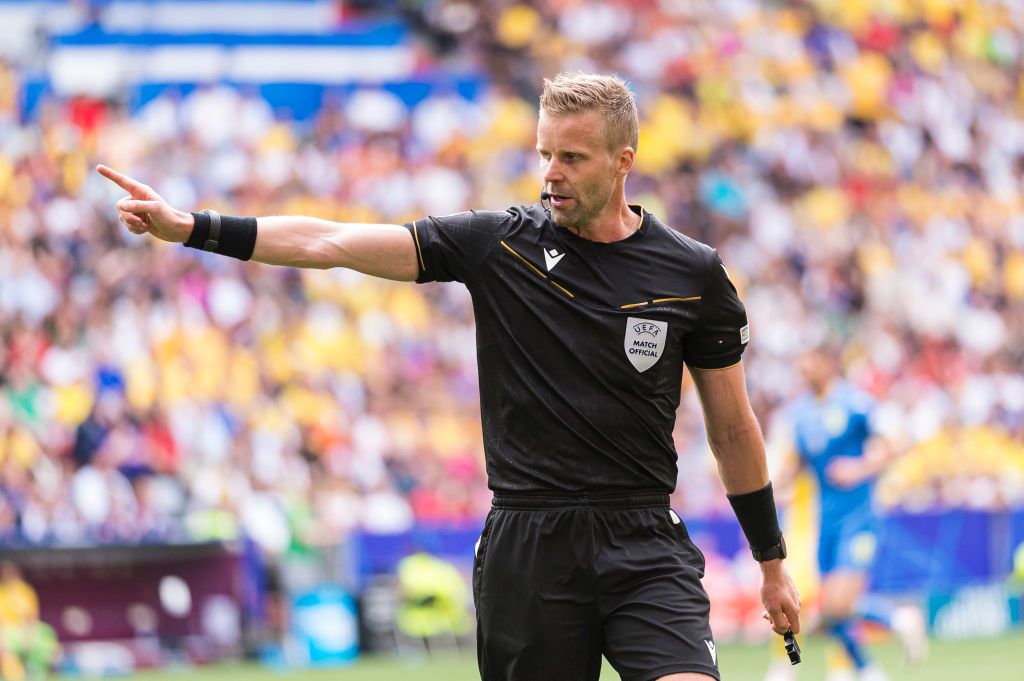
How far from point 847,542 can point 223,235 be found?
7.31 metres

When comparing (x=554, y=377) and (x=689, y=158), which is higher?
(x=689, y=158)

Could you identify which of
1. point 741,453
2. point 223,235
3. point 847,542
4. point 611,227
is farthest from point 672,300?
point 847,542

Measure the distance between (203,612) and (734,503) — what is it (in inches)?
381

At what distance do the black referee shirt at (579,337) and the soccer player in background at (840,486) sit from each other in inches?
237

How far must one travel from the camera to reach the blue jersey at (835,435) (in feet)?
37.3

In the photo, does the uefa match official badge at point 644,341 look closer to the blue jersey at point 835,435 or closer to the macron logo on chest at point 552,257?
the macron logo on chest at point 552,257

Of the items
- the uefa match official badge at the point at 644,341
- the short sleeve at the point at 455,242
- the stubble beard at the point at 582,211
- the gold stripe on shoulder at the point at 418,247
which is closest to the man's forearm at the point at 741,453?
the uefa match official badge at the point at 644,341

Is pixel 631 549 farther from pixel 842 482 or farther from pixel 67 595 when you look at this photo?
pixel 67 595

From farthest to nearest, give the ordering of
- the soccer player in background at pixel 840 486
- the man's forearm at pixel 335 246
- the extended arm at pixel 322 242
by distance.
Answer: the soccer player in background at pixel 840 486 < the man's forearm at pixel 335 246 < the extended arm at pixel 322 242

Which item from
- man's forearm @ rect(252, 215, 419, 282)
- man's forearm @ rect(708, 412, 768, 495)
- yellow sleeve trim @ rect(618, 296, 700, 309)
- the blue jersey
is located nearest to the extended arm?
man's forearm @ rect(252, 215, 419, 282)

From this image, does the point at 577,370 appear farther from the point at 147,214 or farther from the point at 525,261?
the point at 147,214

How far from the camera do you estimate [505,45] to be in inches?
950

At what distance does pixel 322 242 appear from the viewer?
523 centimetres

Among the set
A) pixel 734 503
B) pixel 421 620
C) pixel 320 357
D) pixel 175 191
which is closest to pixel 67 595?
pixel 421 620
